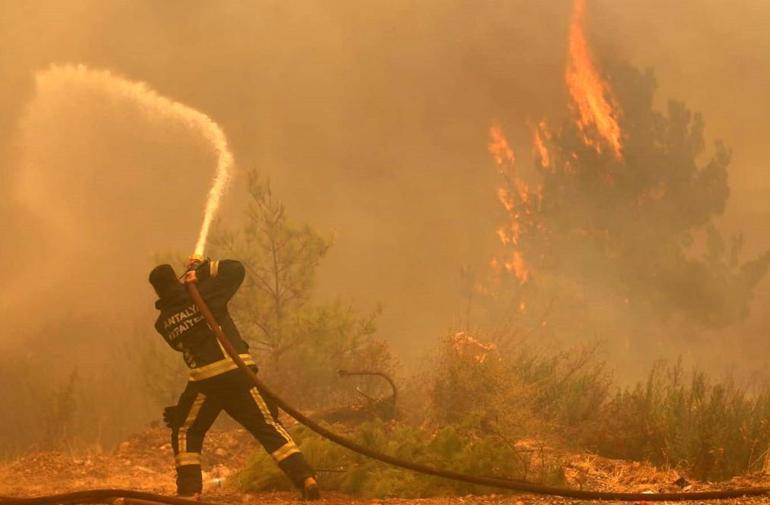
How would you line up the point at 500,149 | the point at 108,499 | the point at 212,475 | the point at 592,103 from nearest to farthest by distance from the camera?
the point at 108,499 → the point at 212,475 → the point at 592,103 → the point at 500,149

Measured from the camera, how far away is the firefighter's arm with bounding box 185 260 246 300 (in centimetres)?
588

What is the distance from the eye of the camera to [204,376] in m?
5.73

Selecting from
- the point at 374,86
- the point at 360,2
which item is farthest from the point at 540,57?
the point at 360,2

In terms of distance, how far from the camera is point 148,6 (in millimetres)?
36375

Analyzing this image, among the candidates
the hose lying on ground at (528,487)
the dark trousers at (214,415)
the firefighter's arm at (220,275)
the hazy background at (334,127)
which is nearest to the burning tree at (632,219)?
the hazy background at (334,127)

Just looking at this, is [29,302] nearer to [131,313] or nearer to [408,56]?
[131,313]

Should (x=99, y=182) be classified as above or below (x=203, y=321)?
above

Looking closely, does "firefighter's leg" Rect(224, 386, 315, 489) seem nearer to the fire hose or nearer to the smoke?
the fire hose

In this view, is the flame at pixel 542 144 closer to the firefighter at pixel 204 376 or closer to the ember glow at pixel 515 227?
the ember glow at pixel 515 227

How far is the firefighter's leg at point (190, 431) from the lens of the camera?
228 inches

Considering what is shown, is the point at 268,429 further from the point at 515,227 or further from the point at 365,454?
the point at 515,227

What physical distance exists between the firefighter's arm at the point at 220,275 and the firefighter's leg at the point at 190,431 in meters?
0.75

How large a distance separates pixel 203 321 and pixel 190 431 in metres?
0.84

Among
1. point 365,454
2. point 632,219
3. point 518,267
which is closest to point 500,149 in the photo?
point 632,219
